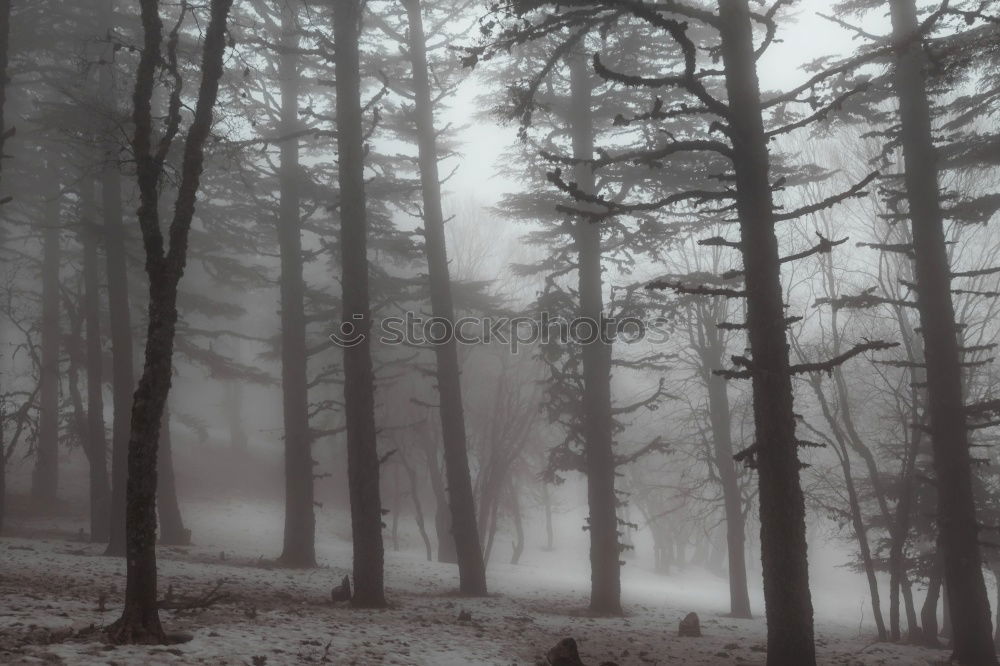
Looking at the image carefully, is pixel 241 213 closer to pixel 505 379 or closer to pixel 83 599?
pixel 505 379

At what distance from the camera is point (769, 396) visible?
6957 millimetres

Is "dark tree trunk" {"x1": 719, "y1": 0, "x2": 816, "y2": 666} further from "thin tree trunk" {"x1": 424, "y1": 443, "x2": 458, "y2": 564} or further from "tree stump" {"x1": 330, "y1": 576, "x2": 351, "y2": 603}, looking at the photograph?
"thin tree trunk" {"x1": 424, "y1": 443, "x2": 458, "y2": 564}

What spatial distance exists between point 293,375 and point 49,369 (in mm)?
11178

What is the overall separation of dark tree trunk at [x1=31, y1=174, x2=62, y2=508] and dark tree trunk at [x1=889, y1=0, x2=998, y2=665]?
22.3 metres

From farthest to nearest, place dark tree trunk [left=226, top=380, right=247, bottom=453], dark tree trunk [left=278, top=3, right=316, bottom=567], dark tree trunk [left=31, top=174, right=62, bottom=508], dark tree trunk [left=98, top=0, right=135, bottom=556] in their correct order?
dark tree trunk [left=226, top=380, right=247, bottom=453], dark tree trunk [left=31, top=174, right=62, bottom=508], dark tree trunk [left=278, top=3, right=316, bottom=567], dark tree trunk [left=98, top=0, right=135, bottom=556]

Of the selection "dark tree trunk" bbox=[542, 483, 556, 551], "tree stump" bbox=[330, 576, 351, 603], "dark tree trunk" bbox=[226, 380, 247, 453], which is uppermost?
"dark tree trunk" bbox=[226, 380, 247, 453]

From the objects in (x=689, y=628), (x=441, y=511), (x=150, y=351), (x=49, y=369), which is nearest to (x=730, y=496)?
(x=689, y=628)

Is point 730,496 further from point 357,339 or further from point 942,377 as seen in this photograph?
point 357,339

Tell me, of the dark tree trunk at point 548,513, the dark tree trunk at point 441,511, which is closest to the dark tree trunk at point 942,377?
the dark tree trunk at point 441,511

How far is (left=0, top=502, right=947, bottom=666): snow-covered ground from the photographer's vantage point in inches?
264

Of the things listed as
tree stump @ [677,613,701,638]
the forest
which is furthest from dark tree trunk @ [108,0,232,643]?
tree stump @ [677,613,701,638]

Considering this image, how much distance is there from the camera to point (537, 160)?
17062 mm

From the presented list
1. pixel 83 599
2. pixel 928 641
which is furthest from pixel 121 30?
pixel 928 641

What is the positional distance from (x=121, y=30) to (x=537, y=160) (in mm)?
12073
